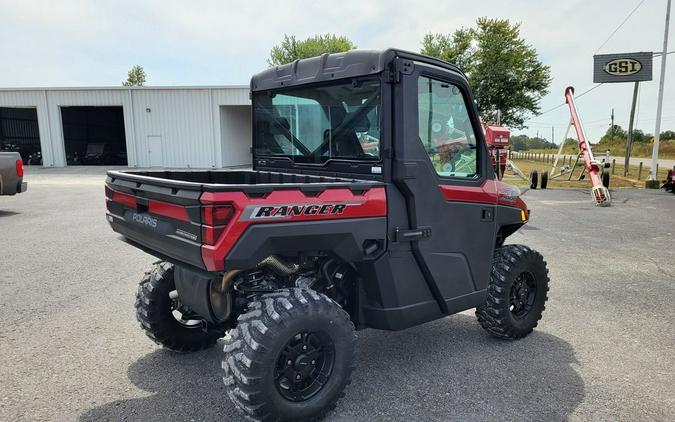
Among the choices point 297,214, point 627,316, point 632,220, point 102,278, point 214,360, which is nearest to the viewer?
point 297,214

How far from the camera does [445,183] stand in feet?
10.7

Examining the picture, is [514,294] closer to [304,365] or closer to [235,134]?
[304,365]

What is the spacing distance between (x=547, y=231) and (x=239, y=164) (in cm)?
2279

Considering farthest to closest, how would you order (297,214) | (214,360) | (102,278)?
1. (102,278)
2. (214,360)
3. (297,214)

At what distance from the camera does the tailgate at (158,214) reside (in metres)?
2.46

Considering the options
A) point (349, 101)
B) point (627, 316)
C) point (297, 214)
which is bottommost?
point (627, 316)

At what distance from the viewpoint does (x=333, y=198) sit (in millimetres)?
2723

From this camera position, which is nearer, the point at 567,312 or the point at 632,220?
the point at 567,312

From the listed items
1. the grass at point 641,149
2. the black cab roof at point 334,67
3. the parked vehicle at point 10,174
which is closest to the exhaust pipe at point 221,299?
the black cab roof at point 334,67

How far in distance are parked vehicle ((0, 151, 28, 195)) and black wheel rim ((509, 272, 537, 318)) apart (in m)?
11.0

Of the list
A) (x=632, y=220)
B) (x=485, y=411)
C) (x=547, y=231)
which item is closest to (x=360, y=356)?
(x=485, y=411)

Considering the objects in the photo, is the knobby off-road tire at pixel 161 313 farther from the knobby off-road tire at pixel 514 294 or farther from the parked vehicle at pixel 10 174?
the parked vehicle at pixel 10 174

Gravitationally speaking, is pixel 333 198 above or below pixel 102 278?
above

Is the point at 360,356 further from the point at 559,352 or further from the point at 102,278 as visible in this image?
the point at 102,278
